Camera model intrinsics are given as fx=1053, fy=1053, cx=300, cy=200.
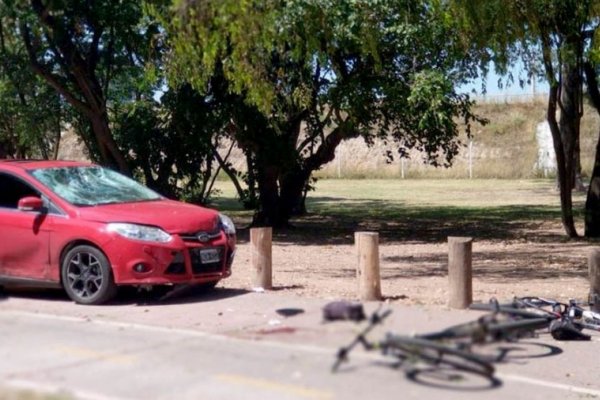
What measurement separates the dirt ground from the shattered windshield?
1.77 m

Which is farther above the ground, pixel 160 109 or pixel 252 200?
pixel 160 109

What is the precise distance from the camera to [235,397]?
19.5 feet

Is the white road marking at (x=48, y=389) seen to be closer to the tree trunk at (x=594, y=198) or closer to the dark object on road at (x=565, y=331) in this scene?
the dark object on road at (x=565, y=331)

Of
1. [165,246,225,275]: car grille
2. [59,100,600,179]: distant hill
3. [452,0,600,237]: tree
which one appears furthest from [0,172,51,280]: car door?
[59,100,600,179]: distant hill

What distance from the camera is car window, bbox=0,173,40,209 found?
1179cm

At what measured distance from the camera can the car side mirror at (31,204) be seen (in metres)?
11.3

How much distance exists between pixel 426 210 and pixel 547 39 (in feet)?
49.6

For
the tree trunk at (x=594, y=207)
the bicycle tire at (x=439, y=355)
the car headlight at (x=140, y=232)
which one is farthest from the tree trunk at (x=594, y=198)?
the bicycle tire at (x=439, y=355)

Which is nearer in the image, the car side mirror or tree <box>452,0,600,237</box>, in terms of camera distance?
the car side mirror

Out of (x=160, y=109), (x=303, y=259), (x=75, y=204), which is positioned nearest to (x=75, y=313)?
(x=75, y=204)

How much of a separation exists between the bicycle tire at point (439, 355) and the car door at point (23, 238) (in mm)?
6794

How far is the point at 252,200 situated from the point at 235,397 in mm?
20019

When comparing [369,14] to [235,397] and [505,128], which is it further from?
[505,128]

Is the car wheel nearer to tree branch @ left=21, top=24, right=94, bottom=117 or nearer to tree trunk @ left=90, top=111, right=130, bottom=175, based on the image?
tree branch @ left=21, top=24, right=94, bottom=117
